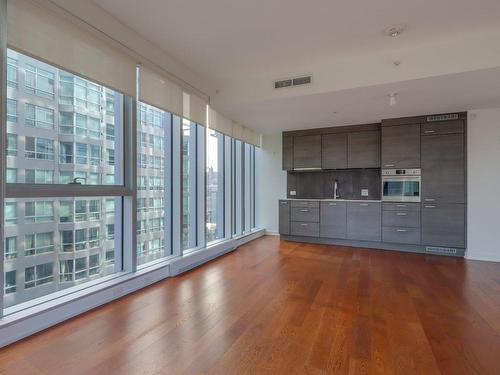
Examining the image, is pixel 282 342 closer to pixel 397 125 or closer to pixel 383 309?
pixel 383 309

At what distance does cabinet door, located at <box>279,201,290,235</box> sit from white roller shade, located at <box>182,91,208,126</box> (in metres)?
2.57

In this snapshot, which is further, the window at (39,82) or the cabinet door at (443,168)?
the cabinet door at (443,168)

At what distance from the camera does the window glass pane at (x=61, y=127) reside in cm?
224

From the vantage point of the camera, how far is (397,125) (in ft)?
16.5

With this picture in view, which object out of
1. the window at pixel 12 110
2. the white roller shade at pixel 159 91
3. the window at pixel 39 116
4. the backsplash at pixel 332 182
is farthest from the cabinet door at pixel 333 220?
the window at pixel 12 110

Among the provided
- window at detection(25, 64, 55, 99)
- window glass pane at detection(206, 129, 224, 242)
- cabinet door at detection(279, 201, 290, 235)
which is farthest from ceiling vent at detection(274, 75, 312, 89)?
cabinet door at detection(279, 201, 290, 235)

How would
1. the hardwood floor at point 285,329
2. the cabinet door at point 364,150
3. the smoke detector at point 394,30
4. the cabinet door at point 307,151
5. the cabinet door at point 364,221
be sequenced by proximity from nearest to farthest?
the hardwood floor at point 285,329 → the smoke detector at point 394,30 → the cabinet door at point 364,221 → the cabinet door at point 364,150 → the cabinet door at point 307,151

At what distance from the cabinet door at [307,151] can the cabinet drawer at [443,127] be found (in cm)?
191

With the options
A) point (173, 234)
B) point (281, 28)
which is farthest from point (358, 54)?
point (173, 234)

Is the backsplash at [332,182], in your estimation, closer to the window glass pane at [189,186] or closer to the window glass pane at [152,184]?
the window glass pane at [189,186]

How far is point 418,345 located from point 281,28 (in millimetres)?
3011

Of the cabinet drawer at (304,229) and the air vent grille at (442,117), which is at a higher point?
the air vent grille at (442,117)

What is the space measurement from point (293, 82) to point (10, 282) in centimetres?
369

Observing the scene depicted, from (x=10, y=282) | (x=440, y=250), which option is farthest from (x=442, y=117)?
(x=10, y=282)
